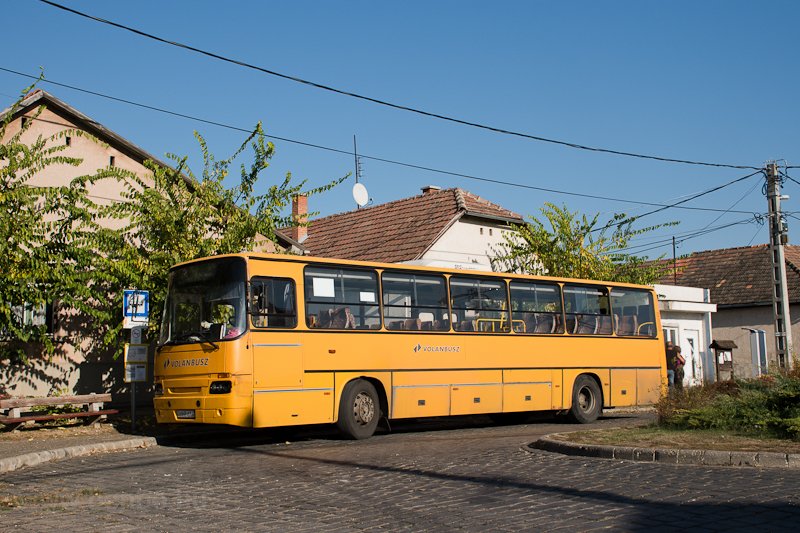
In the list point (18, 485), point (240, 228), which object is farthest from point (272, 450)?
point (240, 228)

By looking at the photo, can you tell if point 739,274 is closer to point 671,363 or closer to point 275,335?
point 671,363

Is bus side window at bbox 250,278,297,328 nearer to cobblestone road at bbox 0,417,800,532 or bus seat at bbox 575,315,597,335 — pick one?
cobblestone road at bbox 0,417,800,532

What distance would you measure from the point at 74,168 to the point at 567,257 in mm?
16296

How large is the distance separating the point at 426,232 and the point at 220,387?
19378 mm

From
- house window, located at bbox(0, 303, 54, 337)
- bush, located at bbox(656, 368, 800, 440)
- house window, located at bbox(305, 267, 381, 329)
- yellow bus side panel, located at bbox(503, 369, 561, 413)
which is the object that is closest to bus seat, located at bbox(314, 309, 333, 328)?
house window, located at bbox(305, 267, 381, 329)

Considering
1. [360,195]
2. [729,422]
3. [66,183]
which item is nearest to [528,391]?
[729,422]

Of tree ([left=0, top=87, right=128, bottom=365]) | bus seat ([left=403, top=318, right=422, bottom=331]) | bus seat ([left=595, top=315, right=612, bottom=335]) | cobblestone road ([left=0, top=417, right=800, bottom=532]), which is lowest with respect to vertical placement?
cobblestone road ([left=0, top=417, right=800, bottom=532])

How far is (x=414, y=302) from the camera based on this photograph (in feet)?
58.9

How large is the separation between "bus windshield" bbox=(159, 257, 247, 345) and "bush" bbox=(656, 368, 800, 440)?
7230mm

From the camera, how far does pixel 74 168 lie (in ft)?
71.2

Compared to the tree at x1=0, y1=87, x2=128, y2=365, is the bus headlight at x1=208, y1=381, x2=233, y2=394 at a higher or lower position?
lower

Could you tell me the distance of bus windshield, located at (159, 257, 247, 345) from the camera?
15.2 m

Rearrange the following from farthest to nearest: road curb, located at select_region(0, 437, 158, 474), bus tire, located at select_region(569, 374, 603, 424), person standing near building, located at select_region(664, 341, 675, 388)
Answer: person standing near building, located at select_region(664, 341, 675, 388) < bus tire, located at select_region(569, 374, 603, 424) < road curb, located at select_region(0, 437, 158, 474)

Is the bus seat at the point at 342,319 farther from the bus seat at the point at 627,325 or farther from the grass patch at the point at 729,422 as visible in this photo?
the bus seat at the point at 627,325
